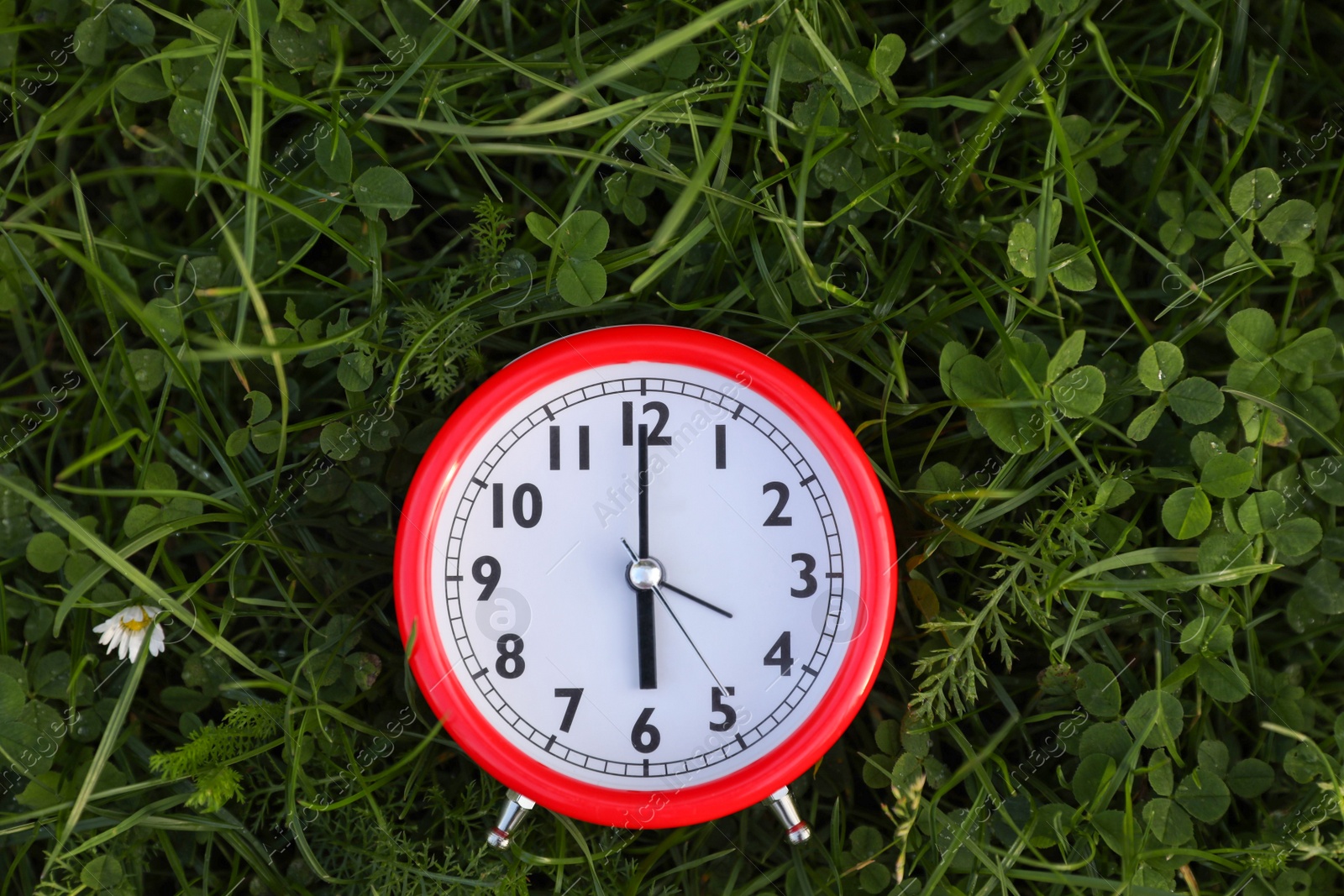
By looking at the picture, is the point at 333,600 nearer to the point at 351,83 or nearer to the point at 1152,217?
the point at 351,83

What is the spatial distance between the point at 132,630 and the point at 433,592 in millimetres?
730

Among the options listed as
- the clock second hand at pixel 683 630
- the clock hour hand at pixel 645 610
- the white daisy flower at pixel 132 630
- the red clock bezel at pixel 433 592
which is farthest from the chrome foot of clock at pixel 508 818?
the white daisy flower at pixel 132 630

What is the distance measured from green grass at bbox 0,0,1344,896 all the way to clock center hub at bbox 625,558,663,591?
0.57m

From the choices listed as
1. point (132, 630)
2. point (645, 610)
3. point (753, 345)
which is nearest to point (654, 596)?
point (645, 610)

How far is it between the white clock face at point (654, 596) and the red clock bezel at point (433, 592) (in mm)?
22

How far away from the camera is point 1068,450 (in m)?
2.13

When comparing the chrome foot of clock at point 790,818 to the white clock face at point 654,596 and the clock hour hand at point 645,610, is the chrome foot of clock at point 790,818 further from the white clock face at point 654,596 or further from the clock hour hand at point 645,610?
the clock hour hand at point 645,610

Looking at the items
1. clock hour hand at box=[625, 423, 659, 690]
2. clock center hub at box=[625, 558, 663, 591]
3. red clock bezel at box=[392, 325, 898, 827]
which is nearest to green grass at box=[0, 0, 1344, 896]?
red clock bezel at box=[392, 325, 898, 827]

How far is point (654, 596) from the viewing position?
1817 mm

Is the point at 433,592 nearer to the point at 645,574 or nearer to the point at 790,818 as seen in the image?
the point at 645,574

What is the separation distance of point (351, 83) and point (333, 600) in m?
1.18

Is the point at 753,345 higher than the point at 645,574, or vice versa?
the point at 753,345

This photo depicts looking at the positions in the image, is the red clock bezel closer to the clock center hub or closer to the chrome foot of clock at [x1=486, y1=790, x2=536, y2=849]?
the chrome foot of clock at [x1=486, y1=790, x2=536, y2=849]

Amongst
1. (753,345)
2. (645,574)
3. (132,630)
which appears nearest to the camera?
(645,574)
